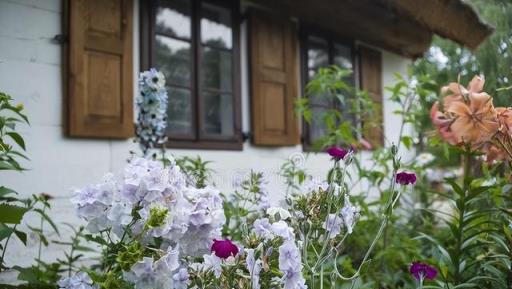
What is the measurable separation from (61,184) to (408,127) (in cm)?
426

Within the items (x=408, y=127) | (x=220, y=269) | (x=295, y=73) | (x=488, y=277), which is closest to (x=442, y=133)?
(x=488, y=277)

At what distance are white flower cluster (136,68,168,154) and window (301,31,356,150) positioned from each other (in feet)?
7.35

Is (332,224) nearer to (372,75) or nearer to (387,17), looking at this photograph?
(387,17)

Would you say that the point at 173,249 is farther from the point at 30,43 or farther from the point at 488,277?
the point at 30,43

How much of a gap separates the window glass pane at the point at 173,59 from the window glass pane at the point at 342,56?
1.91 metres

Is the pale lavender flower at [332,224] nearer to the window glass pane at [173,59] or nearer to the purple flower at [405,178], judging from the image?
the purple flower at [405,178]

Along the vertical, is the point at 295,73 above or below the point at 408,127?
above

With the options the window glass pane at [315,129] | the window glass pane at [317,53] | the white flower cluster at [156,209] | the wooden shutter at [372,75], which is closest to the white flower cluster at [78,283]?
Result: the white flower cluster at [156,209]

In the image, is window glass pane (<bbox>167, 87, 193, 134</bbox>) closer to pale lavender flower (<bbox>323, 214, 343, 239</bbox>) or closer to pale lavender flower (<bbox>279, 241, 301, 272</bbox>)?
pale lavender flower (<bbox>323, 214, 343, 239</bbox>)

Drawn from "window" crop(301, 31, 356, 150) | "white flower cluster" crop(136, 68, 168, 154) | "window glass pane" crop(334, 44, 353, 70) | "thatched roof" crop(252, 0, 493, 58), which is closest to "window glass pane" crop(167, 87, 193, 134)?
"white flower cluster" crop(136, 68, 168, 154)

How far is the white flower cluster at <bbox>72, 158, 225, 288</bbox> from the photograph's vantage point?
3.80ft

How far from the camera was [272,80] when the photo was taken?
4.19m

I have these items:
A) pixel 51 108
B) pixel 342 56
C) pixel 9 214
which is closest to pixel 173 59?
pixel 51 108

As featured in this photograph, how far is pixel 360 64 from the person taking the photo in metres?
5.36
